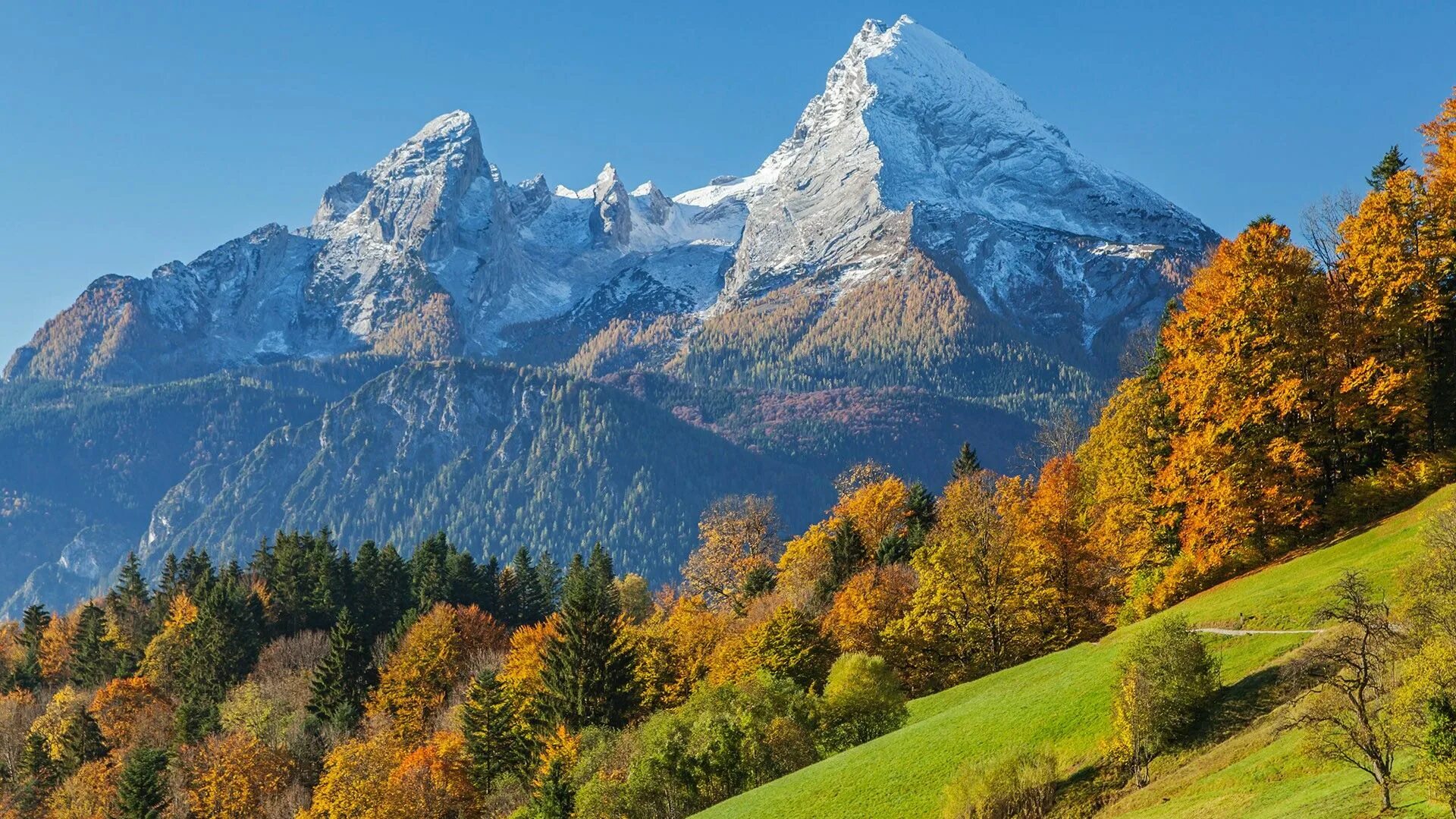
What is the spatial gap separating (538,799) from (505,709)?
2102cm

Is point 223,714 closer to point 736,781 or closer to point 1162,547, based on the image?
point 736,781

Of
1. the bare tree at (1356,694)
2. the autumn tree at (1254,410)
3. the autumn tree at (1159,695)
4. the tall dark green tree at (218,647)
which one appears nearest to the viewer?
the bare tree at (1356,694)

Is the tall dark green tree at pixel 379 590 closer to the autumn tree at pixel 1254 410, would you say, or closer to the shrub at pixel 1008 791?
the autumn tree at pixel 1254 410

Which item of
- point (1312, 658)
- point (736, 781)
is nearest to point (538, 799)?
point (736, 781)

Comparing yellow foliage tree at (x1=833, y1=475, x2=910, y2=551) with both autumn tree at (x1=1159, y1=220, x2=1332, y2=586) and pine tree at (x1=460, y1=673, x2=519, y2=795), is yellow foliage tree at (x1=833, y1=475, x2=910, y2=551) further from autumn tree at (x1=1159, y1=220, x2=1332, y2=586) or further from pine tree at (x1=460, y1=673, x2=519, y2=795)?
autumn tree at (x1=1159, y1=220, x2=1332, y2=586)

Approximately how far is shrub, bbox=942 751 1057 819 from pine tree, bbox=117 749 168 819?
71.9 m

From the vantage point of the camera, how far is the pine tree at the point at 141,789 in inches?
3543

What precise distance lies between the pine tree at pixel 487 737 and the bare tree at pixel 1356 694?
62.4 metres

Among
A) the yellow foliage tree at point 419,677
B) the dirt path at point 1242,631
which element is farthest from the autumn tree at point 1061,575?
the yellow foliage tree at point 419,677

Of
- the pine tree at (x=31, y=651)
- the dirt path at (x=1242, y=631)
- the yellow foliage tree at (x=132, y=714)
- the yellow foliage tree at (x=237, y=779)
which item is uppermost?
the pine tree at (x=31, y=651)

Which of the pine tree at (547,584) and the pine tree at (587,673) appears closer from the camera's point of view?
the pine tree at (587,673)

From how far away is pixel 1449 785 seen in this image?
87.1 ft

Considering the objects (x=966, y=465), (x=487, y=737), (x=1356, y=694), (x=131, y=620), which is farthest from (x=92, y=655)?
(x=1356, y=694)

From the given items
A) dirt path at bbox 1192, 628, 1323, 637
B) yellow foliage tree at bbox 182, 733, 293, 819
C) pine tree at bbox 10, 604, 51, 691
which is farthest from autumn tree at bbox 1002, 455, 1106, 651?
pine tree at bbox 10, 604, 51, 691
